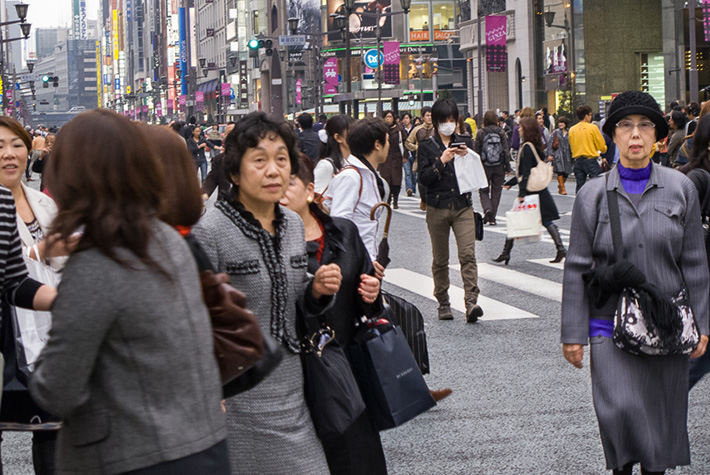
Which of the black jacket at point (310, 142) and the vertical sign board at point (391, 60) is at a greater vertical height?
the vertical sign board at point (391, 60)

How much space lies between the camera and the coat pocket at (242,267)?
346cm

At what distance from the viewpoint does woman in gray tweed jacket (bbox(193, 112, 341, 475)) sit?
337 centimetres

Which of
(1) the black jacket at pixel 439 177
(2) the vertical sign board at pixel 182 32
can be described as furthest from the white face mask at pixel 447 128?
(2) the vertical sign board at pixel 182 32

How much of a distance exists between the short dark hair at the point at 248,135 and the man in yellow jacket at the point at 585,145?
16.5m

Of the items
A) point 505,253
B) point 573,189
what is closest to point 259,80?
point 573,189

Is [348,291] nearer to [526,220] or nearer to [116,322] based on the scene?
[116,322]

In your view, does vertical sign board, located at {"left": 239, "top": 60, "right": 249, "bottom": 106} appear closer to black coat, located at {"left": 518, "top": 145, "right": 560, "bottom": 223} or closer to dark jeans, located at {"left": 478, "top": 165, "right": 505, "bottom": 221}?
dark jeans, located at {"left": 478, "top": 165, "right": 505, "bottom": 221}

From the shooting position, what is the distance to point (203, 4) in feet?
533

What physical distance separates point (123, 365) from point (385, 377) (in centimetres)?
165

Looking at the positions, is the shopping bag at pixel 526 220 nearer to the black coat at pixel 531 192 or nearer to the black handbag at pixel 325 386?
the black coat at pixel 531 192

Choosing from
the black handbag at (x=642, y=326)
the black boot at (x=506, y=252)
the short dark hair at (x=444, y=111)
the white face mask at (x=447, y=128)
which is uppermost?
the short dark hair at (x=444, y=111)

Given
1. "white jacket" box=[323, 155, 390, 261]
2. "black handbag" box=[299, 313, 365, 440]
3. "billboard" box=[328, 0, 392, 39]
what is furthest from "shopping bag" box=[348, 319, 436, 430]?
"billboard" box=[328, 0, 392, 39]

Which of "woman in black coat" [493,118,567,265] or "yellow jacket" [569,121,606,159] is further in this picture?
"yellow jacket" [569,121,606,159]

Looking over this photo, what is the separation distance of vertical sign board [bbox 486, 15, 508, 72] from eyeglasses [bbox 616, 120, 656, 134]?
1706 inches
